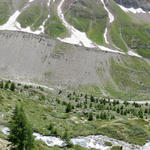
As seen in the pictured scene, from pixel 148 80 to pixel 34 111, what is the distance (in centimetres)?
9915

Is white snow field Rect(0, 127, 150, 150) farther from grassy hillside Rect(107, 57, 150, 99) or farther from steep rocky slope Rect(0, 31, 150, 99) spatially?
grassy hillside Rect(107, 57, 150, 99)

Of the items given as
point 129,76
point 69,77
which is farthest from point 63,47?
point 129,76

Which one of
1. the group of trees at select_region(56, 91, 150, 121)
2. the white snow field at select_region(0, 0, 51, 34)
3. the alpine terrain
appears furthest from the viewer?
the white snow field at select_region(0, 0, 51, 34)

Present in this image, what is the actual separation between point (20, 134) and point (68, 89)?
69.5 metres

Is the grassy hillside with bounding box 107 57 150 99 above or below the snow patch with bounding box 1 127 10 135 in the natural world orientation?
below

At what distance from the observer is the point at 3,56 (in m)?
103

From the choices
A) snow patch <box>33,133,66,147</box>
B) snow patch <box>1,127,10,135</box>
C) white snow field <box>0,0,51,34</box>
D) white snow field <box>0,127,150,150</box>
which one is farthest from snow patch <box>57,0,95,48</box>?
snow patch <box>1,127,10,135</box>

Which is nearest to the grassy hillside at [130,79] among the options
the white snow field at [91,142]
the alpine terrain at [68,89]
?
the alpine terrain at [68,89]

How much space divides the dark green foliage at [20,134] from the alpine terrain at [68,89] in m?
0.07

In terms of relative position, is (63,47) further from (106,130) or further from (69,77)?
(106,130)

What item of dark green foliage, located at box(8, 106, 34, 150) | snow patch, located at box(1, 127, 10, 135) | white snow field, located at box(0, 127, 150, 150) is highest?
dark green foliage, located at box(8, 106, 34, 150)

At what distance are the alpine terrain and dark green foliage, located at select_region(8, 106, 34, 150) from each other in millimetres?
68

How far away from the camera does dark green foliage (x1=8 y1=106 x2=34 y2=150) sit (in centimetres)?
1541

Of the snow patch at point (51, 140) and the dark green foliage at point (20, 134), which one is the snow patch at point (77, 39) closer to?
the snow patch at point (51, 140)
